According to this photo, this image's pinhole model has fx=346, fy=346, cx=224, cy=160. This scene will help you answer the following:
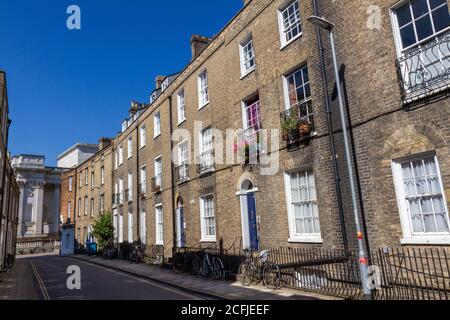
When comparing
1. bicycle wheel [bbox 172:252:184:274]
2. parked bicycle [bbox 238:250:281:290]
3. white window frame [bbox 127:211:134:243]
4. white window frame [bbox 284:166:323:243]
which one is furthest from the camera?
white window frame [bbox 127:211:134:243]

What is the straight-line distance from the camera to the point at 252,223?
42.8 ft

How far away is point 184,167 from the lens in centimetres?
1808

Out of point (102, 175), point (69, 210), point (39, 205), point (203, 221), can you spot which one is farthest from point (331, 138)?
point (39, 205)

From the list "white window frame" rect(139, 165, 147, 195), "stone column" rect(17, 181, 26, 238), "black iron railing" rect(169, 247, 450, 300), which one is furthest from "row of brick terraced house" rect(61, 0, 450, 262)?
"stone column" rect(17, 181, 26, 238)

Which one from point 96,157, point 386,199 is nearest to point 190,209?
point 386,199

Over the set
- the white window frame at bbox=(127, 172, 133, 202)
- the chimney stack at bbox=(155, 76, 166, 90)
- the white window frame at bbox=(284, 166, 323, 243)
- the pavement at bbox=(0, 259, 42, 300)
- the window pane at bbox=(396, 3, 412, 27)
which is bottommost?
the pavement at bbox=(0, 259, 42, 300)

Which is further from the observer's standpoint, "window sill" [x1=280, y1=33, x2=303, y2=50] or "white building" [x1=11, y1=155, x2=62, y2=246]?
"white building" [x1=11, y1=155, x2=62, y2=246]

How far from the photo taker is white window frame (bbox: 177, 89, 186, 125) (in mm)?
18830

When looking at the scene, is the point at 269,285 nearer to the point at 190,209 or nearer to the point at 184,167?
the point at 190,209

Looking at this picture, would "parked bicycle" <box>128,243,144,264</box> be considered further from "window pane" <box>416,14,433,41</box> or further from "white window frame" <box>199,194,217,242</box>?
"window pane" <box>416,14,433,41</box>

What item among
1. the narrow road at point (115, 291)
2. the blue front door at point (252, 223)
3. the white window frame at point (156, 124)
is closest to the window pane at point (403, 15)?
the blue front door at point (252, 223)

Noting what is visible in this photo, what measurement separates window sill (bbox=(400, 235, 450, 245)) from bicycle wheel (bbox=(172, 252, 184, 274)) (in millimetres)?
10775

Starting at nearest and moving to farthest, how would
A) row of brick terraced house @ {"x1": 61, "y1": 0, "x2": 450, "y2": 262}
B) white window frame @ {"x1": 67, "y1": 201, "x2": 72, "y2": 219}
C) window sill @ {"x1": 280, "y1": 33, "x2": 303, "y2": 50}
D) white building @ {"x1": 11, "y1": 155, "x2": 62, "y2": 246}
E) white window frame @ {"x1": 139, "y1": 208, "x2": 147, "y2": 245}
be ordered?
1. row of brick terraced house @ {"x1": 61, "y1": 0, "x2": 450, "y2": 262}
2. window sill @ {"x1": 280, "y1": 33, "x2": 303, "y2": 50}
3. white window frame @ {"x1": 139, "y1": 208, "x2": 147, "y2": 245}
4. white window frame @ {"x1": 67, "y1": 201, "x2": 72, "y2": 219}
5. white building @ {"x1": 11, "y1": 155, "x2": 62, "y2": 246}

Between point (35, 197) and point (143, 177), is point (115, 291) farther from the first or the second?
point (35, 197)
